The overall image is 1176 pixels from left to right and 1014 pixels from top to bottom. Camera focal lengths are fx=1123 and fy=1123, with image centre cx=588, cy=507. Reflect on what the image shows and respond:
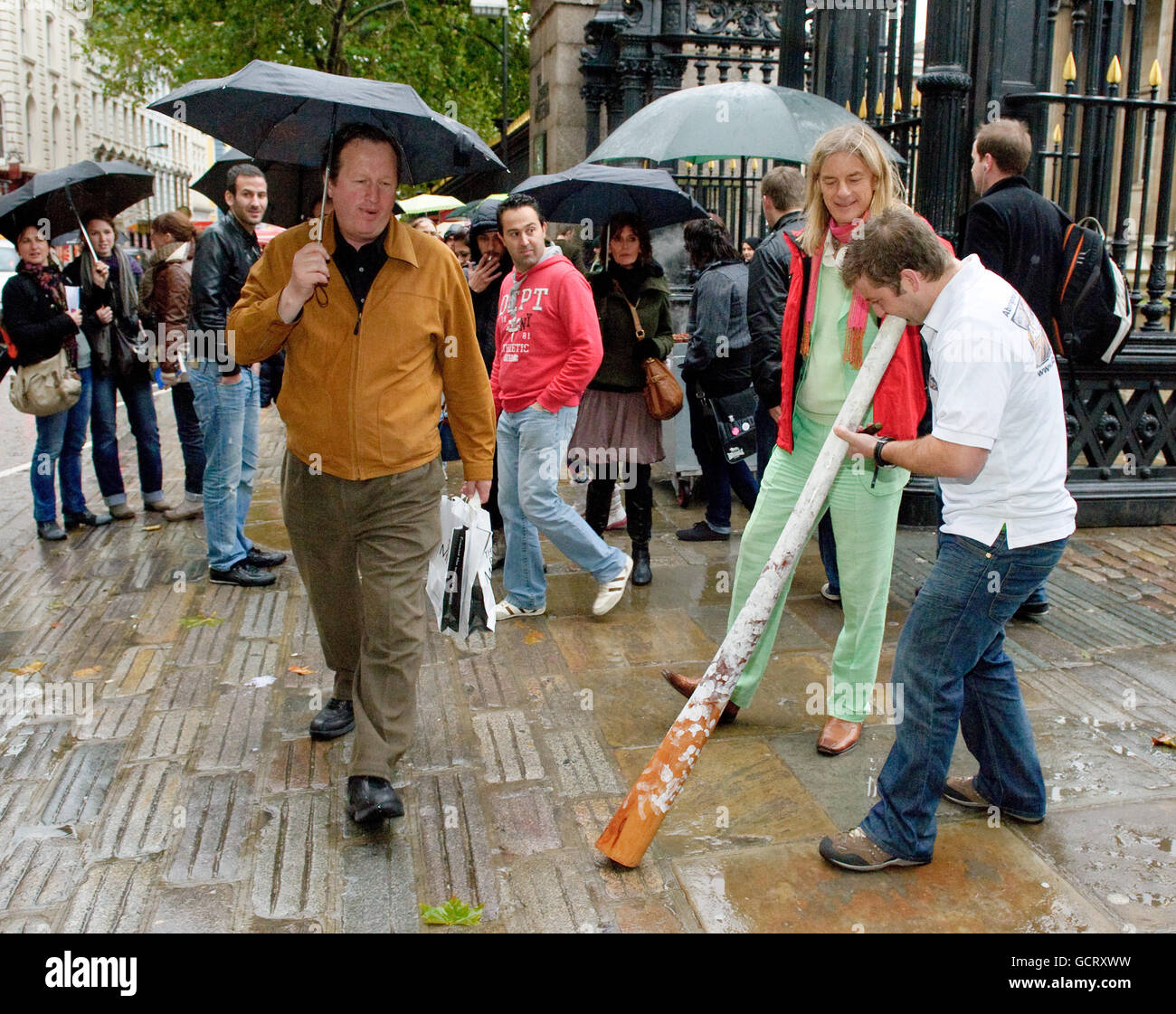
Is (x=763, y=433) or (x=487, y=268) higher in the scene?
(x=487, y=268)

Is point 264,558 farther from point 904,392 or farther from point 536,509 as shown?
point 904,392

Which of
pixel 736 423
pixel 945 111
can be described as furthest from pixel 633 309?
pixel 945 111

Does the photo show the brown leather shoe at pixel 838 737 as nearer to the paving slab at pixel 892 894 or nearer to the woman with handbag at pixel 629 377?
the paving slab at pixel 892 894

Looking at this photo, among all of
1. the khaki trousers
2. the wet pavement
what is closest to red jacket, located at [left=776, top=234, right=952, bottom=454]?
the wet pavement

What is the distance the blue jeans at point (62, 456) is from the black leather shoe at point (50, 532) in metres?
0.03

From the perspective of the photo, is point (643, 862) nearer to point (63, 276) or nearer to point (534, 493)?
point (534, 493)

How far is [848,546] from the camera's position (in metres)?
3.97

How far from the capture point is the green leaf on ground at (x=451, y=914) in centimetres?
299

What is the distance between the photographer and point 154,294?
733cm

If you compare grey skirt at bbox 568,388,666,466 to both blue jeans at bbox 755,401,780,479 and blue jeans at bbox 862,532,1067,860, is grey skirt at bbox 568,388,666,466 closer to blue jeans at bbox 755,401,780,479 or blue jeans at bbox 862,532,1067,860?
blue jeans at bbox 755,401,780,479

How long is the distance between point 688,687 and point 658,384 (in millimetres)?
2114

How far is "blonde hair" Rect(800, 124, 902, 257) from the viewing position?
375 cm

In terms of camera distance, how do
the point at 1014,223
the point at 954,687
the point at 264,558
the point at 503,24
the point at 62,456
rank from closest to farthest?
the point at 954,687 → the point at 1014,223 → the point at 264,558 → the point at 62,456 → the point at 503,24

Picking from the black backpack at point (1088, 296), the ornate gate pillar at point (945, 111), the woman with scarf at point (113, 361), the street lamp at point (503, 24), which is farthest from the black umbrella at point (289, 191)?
the street lamp at point (503, 24)
